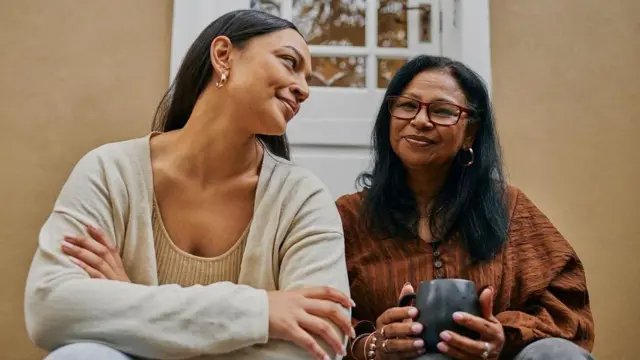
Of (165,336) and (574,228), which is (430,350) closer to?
(165,336)

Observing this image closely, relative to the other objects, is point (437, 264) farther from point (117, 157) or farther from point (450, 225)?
point (117, 157)

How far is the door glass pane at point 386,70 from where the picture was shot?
197 cm

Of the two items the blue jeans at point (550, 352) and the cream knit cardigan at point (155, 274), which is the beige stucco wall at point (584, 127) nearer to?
the blue jeans at point (550, 352)

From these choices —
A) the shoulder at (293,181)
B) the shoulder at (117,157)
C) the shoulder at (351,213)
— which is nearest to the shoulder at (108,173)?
the shoulder at (117,157)

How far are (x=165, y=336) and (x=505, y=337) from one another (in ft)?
1.98

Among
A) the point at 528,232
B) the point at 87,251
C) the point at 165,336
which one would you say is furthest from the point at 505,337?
the point at 87,251

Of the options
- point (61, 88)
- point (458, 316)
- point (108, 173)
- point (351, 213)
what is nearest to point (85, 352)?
point (108, 173)

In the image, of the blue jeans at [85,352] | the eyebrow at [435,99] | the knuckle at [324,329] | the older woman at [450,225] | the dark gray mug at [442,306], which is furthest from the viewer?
the eyebrow at [435,99]

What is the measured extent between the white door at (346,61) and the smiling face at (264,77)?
2.39 feet

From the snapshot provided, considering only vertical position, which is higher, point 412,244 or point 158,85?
point 158,85

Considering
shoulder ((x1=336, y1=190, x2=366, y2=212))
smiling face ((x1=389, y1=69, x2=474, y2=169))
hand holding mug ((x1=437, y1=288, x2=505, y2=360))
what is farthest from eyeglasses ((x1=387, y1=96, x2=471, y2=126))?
hand holding mug ((x1=437, y1=288, x2=505, y2=360))

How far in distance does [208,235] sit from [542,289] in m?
0.65

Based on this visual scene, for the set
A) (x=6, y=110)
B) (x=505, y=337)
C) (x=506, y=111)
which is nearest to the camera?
(x=505, y=337)

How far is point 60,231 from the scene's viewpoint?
100cm
